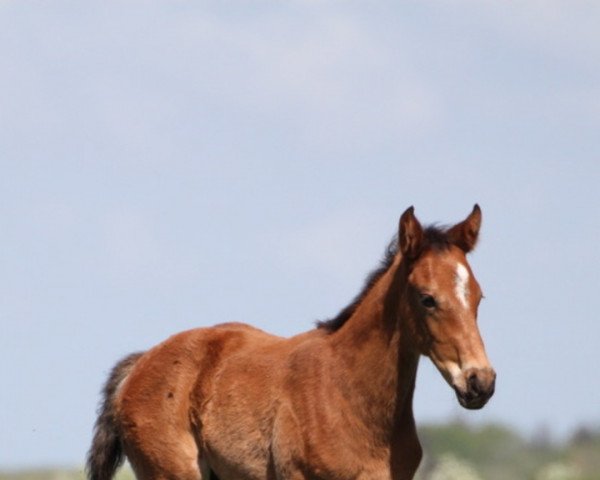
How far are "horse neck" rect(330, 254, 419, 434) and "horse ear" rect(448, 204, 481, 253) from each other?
346 mm

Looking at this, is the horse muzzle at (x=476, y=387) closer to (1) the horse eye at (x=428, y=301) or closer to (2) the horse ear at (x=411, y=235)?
(1) the horse eye at (x=428, y=301)

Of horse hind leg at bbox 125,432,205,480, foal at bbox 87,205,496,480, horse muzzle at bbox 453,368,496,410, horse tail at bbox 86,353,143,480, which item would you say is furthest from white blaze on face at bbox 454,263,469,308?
horse tail at bbox 86,353,143,480

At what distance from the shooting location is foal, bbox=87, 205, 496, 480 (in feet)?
30.1

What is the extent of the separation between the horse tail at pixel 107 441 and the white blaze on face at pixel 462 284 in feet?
9.92

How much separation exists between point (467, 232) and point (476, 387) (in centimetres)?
112

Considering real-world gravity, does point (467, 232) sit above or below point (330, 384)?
above

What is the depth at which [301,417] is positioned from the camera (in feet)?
31.8

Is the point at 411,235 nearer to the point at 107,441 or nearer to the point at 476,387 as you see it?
the point at 476,387

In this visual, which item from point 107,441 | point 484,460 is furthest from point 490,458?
point 107,441

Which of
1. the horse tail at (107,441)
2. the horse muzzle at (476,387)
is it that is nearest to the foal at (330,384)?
the horse muzzle at (476,387)

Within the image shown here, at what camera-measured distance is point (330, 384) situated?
31.9 feet

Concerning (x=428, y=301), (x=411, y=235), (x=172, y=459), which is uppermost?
(x=411, y=235)

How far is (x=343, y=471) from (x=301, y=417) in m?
0.47

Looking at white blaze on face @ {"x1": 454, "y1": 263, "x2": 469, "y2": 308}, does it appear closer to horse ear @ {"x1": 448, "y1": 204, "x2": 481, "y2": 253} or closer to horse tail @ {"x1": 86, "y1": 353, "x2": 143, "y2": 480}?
horse ear @ {"x1": 448, "y1": 204, "x2": 481, "y2": 253}
